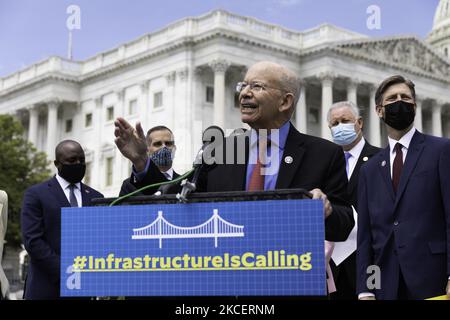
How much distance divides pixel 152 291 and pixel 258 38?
5458 centimetres

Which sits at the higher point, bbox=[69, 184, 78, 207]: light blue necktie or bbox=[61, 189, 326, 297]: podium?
bbox=[69, 184, 78, 207]: light blue necktie

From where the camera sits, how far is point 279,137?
15.4ft

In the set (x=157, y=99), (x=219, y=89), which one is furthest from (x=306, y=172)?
(x=157, y=99)

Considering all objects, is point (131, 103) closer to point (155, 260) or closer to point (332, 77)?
point (332, 77)

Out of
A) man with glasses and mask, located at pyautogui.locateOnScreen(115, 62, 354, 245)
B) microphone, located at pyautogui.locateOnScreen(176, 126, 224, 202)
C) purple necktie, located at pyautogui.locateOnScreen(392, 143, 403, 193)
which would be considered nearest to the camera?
microphone, located at pyautogui.locateOnScreen(176, 126, 224, 202)

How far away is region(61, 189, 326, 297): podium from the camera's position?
10.5 feet

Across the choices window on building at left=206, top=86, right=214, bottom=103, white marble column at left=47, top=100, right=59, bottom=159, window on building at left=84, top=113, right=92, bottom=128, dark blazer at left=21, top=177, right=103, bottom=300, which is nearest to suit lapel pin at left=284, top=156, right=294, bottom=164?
dark blazer at left=21, top=177, right=103, bottom=300

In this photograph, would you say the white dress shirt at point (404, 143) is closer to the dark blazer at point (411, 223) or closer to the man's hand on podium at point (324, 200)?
the dark blazer at point (411, 223)

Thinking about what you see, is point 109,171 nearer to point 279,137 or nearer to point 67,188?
point 67,188

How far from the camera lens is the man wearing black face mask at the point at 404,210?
5016 millimetres

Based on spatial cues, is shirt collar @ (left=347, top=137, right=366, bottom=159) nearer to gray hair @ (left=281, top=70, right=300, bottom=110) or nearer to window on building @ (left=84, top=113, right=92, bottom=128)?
gray hair @ (left=281, top=70, right=300, bottom=110)

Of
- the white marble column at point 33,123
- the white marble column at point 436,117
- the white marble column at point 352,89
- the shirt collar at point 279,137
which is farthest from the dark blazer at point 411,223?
the white marble column at point 33,123

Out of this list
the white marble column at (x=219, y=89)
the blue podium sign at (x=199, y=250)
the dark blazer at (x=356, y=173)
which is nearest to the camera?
the blue podium sign at (x=199, y=250)

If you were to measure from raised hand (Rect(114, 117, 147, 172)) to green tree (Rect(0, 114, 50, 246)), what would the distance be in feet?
142
